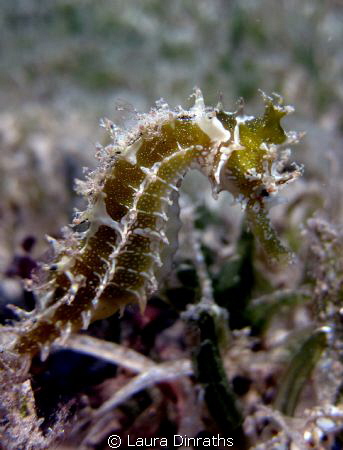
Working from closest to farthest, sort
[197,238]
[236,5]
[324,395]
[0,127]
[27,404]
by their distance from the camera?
[27,404], [324,395], [197,238], [0,127], [236,5]

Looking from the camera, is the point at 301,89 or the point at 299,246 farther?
the point at 301,89

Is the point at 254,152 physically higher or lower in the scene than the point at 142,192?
higher

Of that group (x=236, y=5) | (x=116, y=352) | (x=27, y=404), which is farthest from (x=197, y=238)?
(x=236, y=5)

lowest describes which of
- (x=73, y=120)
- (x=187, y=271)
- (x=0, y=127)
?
(x=187, y=271)

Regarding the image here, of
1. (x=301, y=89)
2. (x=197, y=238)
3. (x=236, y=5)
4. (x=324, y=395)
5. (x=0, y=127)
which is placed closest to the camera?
(x=324, y=395)

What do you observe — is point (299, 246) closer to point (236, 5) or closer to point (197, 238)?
point (197, 238)

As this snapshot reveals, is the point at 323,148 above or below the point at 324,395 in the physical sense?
above

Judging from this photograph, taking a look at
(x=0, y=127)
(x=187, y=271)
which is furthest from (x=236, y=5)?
(x=187, y=271)
